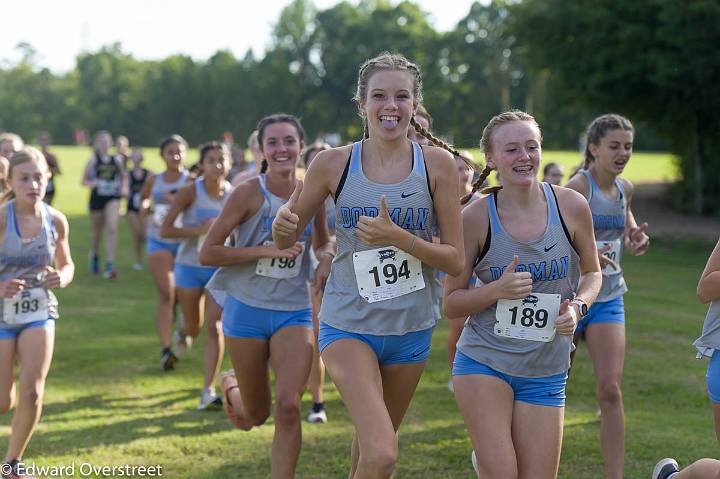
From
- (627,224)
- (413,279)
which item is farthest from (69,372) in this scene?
(413,279)

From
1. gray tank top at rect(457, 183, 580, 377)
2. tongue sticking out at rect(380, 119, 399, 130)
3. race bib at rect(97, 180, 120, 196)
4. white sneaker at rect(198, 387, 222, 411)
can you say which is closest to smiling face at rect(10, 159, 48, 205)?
white sneaker at rect(198, 387, 222, 411)

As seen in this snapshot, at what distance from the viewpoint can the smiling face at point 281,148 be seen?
18.5ft

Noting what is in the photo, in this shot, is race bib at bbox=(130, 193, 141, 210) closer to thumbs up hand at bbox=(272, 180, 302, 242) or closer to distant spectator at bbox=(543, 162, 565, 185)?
distant spectator at bbox=(543, 162, 565, 185)

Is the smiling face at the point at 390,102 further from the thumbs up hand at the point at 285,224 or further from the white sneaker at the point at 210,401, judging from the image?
the white sneaker at the point at 210,401

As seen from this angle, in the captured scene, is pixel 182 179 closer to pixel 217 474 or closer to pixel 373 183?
pixel 217 474

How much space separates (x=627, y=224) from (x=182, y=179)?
560 cm

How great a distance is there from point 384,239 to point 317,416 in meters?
3.49

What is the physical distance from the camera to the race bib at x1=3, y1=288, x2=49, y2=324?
18.5 ft

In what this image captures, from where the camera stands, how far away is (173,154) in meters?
10.7

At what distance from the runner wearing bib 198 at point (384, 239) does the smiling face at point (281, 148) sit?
4.23ft

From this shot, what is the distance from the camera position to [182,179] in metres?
10.9

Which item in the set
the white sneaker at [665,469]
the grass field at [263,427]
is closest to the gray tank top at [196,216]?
the grass field at [263,427]

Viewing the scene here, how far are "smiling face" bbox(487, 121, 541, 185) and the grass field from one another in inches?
92.4

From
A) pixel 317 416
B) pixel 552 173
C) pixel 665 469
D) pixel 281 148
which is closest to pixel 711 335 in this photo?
pixel 665 469
